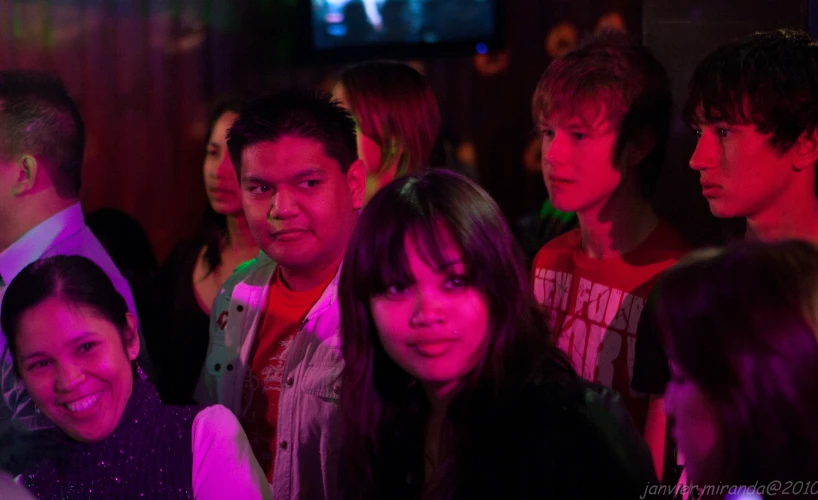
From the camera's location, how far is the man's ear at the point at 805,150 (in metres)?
1.59

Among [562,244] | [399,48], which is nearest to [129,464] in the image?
[562,244]

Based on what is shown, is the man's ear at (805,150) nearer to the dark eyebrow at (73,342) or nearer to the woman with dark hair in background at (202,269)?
the dark eyebrow at (73,342)

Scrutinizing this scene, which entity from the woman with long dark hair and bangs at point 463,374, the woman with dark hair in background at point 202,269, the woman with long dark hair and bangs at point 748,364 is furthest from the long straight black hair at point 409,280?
the woman with dark hair in background at point 202,269

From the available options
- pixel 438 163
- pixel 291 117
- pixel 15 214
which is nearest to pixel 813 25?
pixel 438 163

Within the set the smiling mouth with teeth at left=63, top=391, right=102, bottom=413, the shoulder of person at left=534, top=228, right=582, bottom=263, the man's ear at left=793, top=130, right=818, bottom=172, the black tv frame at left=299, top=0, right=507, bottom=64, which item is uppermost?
the black tv frame at left=299, top=0, right=507, bottom=64

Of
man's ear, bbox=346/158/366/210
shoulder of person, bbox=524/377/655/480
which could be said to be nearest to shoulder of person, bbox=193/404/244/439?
man's ear, bbox=346/158/366/210

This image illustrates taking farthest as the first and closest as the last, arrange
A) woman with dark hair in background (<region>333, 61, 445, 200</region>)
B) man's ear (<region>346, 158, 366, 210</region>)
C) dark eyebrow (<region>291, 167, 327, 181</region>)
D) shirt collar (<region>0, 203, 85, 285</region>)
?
woman with dark hair in background (<region>333, 61, 445, 200</region>) → shirt collar (<region>0, 203, 85, 285</region>) → man's ear (<region>346, 158, 366, 210</region>) → dark eyebrow (<region>291, 167, 327, 181</region>)

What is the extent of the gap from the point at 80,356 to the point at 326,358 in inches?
20.0

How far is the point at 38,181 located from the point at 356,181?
2.78 ft

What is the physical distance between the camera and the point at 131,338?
1.73 m

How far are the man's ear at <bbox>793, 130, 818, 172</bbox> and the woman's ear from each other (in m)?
1.38

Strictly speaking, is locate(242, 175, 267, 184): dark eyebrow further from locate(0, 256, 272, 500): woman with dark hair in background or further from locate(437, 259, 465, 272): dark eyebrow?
locate(437, 259, 465, 272): dark eyebrow

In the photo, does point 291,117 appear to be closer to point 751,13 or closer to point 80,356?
point 80,356

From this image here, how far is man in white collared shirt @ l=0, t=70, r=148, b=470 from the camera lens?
207cm
